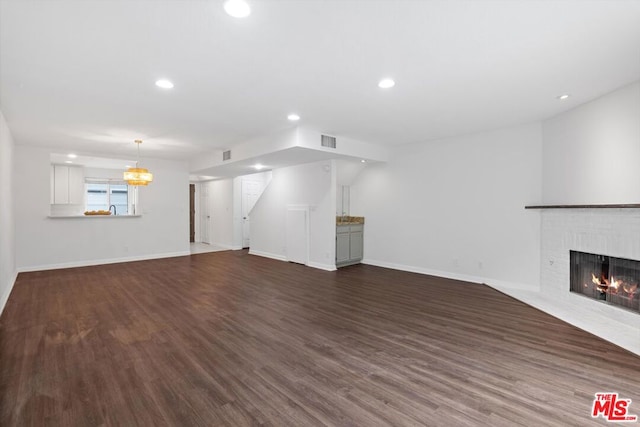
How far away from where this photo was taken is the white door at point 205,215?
10.8 metres

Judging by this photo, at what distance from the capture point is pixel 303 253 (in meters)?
7.05

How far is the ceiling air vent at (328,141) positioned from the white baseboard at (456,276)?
3098 millimetres

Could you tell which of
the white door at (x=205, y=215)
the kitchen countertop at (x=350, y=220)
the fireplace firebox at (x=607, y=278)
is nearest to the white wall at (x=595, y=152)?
the fireplace firebox at (x=607, y=278)

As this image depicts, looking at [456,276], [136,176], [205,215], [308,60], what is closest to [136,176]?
[136,176]

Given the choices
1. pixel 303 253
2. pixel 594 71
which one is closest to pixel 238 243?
pixel 303 253

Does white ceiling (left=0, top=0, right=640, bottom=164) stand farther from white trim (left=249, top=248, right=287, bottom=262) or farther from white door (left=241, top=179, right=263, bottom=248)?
white door (left=241, top=179, right=263, bottom=248)

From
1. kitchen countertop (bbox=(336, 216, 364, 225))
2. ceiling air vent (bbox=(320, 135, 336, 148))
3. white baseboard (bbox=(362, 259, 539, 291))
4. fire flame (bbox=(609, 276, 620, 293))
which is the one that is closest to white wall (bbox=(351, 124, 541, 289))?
white baseboard (bbox=(362, 259, 539, 291))

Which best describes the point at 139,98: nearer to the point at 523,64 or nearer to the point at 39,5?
the point at 39,5

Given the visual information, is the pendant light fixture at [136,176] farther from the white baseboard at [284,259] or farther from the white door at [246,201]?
the white door at [246,201]

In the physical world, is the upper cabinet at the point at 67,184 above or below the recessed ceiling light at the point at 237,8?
below

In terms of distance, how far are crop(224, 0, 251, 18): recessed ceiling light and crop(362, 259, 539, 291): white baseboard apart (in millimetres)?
5380

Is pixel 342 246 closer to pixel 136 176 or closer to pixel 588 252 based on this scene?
pixel 588 252

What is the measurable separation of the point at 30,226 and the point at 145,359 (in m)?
5.89

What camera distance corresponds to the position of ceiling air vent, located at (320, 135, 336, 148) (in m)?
5.26
